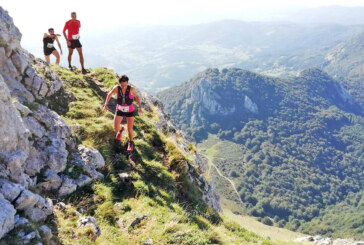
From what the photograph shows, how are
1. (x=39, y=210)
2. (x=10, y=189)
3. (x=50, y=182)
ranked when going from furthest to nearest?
(x=50, y=182) → (x=39, y=210) → (x=10, y=189)

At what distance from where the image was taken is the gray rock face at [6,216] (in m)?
5.46

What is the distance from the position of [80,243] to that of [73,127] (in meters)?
5.19

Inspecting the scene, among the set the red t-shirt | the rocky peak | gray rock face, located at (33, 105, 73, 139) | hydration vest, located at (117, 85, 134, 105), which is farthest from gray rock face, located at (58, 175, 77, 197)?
the red t-shirt

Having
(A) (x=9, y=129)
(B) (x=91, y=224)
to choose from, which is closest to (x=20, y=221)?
(B) (x=91, y=224)

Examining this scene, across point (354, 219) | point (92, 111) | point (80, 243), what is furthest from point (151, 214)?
point (354, 219)

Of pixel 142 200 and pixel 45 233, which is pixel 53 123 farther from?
pixel 45 233

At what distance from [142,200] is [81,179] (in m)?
1.94

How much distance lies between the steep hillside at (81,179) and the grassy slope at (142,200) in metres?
0.03

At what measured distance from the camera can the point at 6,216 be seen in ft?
18.2

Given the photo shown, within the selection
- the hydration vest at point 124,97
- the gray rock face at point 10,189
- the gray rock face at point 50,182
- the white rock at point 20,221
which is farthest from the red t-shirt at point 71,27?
the white rock at point 20,221

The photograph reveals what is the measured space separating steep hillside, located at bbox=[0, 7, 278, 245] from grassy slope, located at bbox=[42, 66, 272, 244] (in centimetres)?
3

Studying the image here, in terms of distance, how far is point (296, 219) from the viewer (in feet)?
507

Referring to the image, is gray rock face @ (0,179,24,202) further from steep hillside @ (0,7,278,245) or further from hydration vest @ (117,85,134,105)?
hydration vest @ (117,85,134,105)

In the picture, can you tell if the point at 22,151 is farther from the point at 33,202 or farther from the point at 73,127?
the point at 73,127
